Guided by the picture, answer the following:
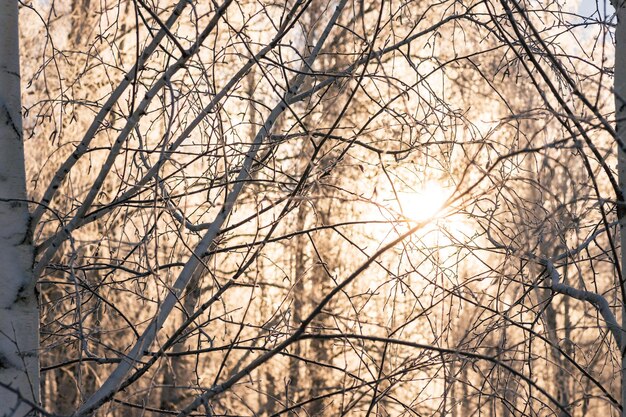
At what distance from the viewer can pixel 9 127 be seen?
1.82 meters

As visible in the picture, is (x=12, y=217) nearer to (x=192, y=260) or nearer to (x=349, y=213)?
(x=192, y=260)

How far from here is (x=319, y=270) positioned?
920cm

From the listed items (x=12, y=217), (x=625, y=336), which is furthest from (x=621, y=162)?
(x=12, y=217)

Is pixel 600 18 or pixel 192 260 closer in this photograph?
pixel 192 260

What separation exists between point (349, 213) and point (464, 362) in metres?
6.92

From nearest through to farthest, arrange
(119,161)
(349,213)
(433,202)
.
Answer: (433,202)
(119,161)
(349,213)

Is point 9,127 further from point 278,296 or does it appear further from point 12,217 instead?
point 278,296

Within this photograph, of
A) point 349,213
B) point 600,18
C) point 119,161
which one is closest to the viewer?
point 600,18

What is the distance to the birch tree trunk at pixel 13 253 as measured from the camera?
173cm

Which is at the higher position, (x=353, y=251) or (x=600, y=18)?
(x=353, y=251)

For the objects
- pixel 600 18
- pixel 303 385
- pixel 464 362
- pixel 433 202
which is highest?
pixel 303 385

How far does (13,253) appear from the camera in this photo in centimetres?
179

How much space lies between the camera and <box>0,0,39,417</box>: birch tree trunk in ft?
5.69

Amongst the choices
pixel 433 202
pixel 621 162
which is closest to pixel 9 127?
pixel 433 202
